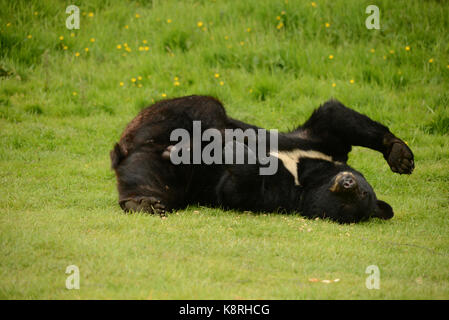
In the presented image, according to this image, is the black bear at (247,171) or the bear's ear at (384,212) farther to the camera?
the bear's ear at (384,212)

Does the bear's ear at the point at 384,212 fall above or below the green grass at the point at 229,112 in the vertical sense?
below

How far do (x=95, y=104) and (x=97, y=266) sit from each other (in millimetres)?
5977

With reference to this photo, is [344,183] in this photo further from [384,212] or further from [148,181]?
[148,181]

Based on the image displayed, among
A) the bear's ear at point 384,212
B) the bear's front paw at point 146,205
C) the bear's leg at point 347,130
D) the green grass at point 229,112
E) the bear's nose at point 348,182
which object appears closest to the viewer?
the green grass at point 229,112

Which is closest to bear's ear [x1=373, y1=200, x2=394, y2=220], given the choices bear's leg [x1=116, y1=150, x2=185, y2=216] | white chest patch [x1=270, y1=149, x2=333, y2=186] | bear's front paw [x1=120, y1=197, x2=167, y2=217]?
white chest patch [x1=270, y1=149, x2=333, y2=186]

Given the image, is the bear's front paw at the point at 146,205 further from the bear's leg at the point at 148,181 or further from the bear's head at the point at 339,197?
the bear's head at the point at 339,197

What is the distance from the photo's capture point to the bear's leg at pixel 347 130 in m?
6.12

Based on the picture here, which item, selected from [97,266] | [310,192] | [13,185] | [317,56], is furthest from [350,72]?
[97,266]

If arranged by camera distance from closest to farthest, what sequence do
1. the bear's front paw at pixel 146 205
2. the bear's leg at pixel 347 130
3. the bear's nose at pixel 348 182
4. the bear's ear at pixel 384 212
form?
the bear's front paw at pixel 146 205 < the bear's nose at pixel 348 182 < the bear's ear at pixel 384 212 < the bear's leg at pixel 347 130

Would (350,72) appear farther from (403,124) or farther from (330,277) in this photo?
(330,277)

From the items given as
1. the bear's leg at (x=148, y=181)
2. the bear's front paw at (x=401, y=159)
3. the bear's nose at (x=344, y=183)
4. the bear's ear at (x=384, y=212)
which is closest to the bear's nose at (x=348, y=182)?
the bear's nose at (x=344, y=183)

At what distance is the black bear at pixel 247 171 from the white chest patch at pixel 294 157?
0.03 ft

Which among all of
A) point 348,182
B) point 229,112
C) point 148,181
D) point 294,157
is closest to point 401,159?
point 348,182

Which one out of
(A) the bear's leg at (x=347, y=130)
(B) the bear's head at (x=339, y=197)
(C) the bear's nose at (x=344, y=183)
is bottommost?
(B) the bear's head at (x=339, y=197)
